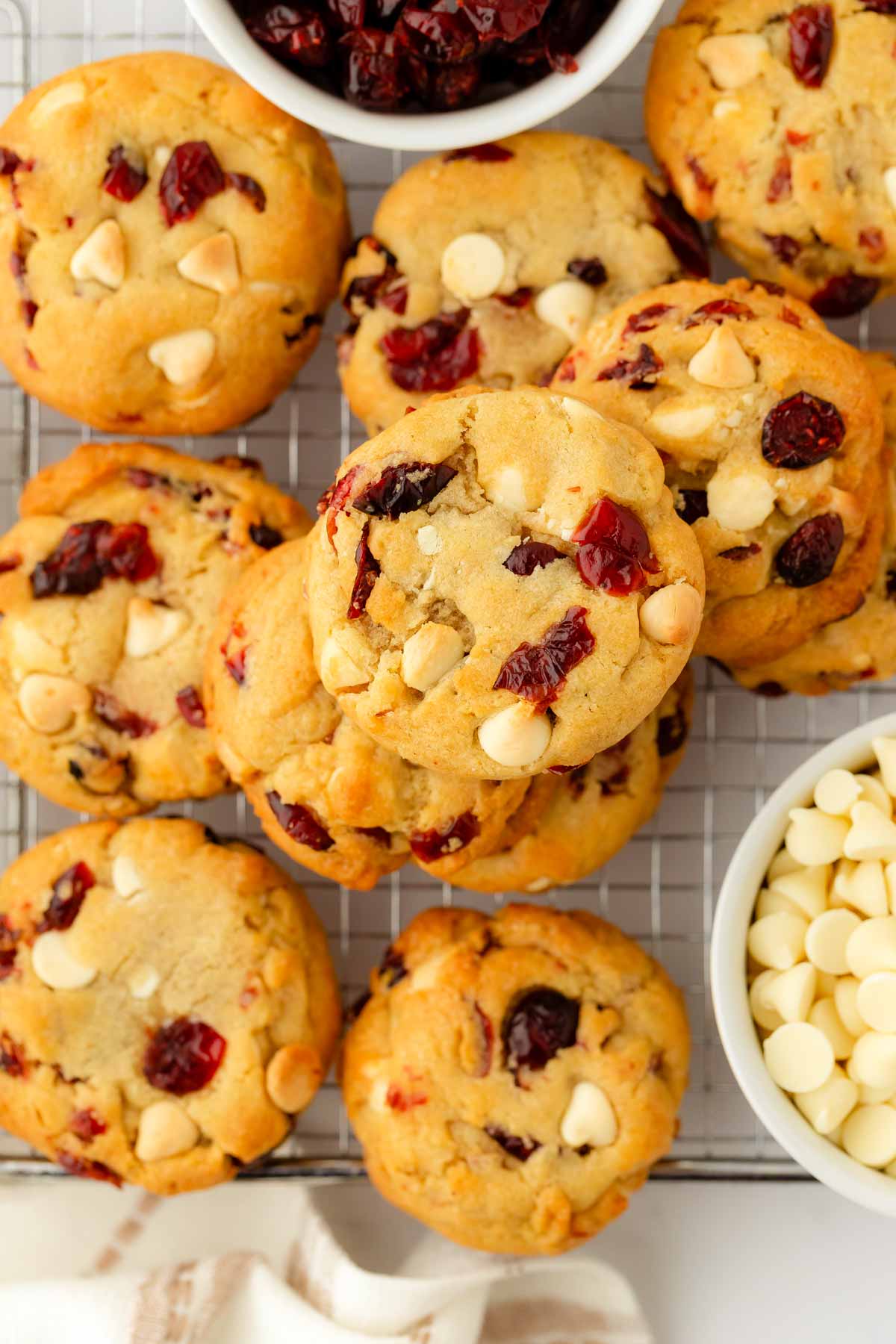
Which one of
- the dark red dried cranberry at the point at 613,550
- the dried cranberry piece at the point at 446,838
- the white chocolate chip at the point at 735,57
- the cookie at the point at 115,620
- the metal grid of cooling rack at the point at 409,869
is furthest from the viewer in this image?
the metal grid of cooling rack at the point at 409,869

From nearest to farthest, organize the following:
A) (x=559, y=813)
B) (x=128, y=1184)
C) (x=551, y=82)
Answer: (x=551, y=82) < (x=559, y=813) < (x=128, y=1184)

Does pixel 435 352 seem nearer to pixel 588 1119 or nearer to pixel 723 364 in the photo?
pixel 723 364

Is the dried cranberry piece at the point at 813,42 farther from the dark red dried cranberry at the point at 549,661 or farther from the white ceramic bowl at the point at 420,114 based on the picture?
the dark red dried cranberry at the point at 549,661

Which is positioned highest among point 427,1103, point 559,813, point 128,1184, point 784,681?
point 784,681

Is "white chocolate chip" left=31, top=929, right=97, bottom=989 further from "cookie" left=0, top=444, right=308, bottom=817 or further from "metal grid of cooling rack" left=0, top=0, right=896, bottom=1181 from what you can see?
"metal grid of cooling rack" left=0, top=0, right=896, bottom=1181

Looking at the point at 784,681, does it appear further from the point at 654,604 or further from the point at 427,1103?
the point at 427,1103

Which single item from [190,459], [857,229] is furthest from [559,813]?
[857,229]

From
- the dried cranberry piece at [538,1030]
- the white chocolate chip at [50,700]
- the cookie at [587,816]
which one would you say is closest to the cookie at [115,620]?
the white chocolate chip at [50,700]
